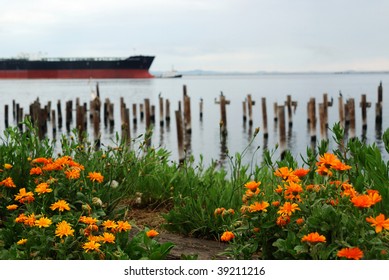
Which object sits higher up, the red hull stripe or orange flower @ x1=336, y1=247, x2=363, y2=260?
the red hull stripe

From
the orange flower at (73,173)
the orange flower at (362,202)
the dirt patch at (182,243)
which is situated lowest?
the dirt patch at (182,243)

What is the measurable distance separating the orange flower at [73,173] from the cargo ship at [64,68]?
95679 mm

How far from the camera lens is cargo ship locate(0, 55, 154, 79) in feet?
325

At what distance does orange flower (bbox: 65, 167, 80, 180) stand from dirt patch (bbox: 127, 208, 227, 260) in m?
0.76

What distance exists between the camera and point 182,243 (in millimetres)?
4543

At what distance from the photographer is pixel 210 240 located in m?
4.74

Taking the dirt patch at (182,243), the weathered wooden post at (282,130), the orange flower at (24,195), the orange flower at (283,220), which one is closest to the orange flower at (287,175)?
the orange flower at (283,220)

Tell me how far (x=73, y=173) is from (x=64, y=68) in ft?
328

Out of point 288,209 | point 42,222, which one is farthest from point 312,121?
point 42,222

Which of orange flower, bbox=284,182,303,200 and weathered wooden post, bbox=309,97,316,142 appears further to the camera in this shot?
weathered wooden post, bbox=309,97,316,142

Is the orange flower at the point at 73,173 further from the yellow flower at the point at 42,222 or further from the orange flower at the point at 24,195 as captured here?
the yellow flower at the point at 42,222

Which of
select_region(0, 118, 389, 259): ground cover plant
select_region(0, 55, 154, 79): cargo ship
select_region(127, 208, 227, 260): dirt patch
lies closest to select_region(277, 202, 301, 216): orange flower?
select_region(0, 118, 389, 259): ground cover plant

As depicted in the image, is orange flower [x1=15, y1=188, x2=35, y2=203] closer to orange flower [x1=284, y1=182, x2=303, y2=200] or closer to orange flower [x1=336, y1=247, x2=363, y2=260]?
orange flower [x1=284, y1=182, x2=303, y2=200]

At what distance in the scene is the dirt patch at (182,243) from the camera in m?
4.17
